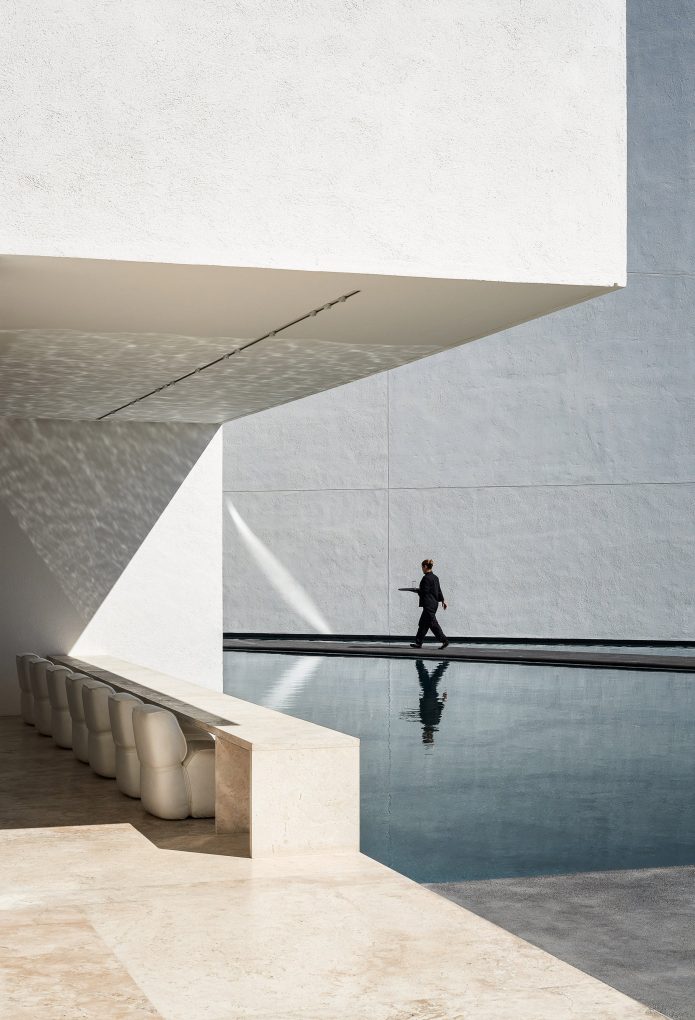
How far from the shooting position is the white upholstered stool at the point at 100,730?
9016 mm

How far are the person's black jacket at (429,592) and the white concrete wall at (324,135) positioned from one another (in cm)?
1697

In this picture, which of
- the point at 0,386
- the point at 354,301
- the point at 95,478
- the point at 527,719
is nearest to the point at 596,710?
the point at 527,719

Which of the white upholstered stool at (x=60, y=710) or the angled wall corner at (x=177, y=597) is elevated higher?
the angled wall corner at (x=177, y=597)

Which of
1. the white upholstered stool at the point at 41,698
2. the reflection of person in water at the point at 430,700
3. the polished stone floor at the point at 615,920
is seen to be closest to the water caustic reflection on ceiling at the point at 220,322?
the white upholstered stool at the point at 41,698

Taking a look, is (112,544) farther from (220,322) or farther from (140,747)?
(220,322)

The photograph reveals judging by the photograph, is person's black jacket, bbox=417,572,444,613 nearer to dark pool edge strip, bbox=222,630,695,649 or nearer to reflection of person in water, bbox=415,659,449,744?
reflection of person in water, bbox=415,659,449,744

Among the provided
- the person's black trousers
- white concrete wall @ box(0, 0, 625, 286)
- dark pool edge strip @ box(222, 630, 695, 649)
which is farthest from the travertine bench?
dark pool edge strip @ box(222, 630, 695, 649)

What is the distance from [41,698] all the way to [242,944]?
6.30m

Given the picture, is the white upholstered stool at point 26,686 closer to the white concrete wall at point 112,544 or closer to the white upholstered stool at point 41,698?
the white upholstered stool at point 41,698

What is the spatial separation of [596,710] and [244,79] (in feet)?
37.5

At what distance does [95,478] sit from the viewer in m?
13.0

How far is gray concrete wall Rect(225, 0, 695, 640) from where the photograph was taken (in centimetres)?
2489

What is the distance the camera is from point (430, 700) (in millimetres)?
16812

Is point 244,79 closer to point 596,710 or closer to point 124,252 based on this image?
point 124,252
